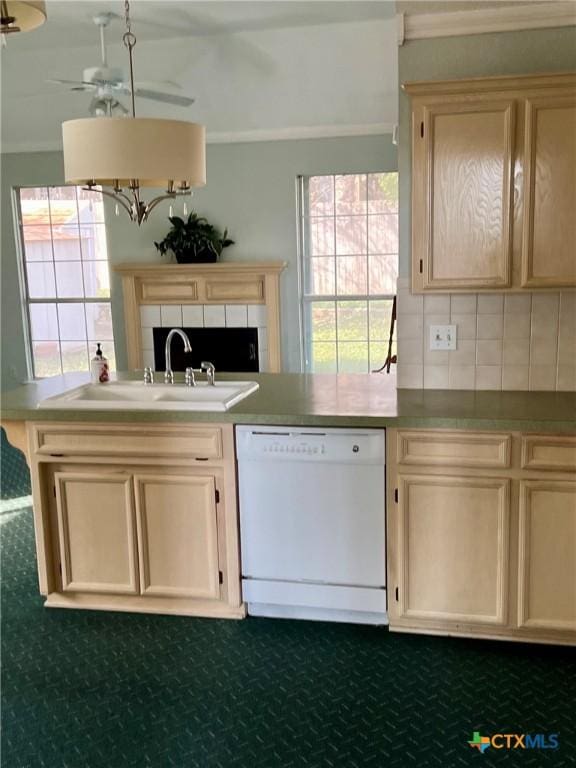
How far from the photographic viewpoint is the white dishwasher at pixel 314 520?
271 centimetres

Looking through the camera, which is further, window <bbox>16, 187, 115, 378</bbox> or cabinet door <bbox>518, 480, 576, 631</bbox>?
window <bbox>16, 187, 115, 378</bbox>

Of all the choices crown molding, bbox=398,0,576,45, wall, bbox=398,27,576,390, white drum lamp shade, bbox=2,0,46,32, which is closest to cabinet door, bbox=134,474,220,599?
wall, bbox=398,27,576,390

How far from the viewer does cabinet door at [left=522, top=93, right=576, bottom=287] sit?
8.72ft

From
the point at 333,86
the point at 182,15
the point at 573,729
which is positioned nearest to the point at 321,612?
the point at 573,729

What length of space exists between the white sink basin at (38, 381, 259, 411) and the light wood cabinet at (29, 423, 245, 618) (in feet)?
0.29

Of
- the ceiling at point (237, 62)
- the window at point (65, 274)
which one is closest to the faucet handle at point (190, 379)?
the ceiling at point (237, 62)

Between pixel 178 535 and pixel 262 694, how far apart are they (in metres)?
0.75

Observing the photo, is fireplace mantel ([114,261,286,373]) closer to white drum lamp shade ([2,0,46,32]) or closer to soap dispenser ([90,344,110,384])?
soap dispenser ([90,344,110,384])

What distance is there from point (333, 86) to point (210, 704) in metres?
4.81

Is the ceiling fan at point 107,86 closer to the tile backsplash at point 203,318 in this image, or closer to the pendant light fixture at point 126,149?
the pendant light fixture at point 126,149

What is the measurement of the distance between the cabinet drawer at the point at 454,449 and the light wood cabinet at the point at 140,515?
0.71 m

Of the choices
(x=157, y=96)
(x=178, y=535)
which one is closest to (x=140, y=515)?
(x=178, y=535)

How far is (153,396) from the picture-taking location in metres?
3.25

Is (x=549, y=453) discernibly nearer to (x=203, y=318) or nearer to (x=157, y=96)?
(x=157, y=96)
